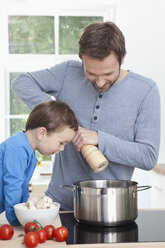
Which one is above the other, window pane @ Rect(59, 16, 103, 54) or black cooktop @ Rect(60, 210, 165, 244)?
window pane @ Rect(59, 16, 103, 54)

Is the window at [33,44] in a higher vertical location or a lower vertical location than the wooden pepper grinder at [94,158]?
higher

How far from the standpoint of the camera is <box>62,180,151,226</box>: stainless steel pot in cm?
142

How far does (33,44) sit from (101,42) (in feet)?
8.90

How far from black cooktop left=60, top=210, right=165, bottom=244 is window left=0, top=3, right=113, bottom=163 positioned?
8.74 feet

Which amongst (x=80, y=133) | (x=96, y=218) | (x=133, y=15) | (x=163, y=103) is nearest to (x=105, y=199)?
(x=96, y=218)

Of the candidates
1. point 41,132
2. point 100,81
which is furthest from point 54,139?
point 100,81

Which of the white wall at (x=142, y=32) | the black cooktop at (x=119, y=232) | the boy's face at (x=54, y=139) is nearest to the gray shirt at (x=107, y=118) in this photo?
the boy's face at (x=54, y=139)

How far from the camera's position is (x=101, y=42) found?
5.30ft

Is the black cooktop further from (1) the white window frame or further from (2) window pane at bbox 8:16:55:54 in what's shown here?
(2) window pane at bbox 8:16:55:54

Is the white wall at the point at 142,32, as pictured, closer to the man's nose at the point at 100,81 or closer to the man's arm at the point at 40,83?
the man's arm at the point at 40,83

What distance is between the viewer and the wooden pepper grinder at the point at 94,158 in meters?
1.58

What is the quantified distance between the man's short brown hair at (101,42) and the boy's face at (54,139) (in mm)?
320

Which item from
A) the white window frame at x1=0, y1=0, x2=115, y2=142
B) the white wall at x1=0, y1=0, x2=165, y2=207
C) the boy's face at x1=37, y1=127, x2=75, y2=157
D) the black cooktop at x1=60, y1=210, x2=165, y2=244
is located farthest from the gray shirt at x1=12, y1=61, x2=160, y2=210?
the white window frame at x1=0, y1=0, x2=115, y2=142

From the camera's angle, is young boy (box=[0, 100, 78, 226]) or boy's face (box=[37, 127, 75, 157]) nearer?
young boy (box=[0, 100, 78, 226])
